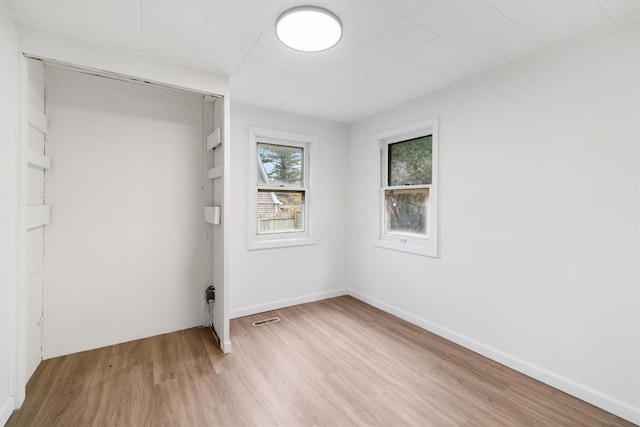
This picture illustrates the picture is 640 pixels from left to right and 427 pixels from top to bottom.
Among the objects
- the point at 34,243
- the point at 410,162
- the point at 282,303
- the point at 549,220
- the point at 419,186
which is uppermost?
the point at 410,162

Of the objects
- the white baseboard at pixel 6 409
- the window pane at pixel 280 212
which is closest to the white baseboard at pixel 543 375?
the window pane at pixel 280 212

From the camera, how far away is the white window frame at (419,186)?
9.92ft

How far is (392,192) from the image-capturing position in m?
3.66

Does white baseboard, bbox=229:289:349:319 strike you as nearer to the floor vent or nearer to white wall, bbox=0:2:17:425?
the floor vent

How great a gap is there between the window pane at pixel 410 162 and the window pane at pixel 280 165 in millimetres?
1216

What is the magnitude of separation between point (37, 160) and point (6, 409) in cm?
165

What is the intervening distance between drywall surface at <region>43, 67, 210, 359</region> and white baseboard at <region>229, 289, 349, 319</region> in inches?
18.6

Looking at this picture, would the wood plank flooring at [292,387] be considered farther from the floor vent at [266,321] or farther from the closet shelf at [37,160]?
the closet shelf at [37,160]

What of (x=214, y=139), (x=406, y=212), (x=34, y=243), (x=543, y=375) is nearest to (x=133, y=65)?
(x=214, y=139)

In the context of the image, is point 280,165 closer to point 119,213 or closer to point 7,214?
point 119,213

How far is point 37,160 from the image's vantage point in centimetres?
218

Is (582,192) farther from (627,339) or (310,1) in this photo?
(310,1)

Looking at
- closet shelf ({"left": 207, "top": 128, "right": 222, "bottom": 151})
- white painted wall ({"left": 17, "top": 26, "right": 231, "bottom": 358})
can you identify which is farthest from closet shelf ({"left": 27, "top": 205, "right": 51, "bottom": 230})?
closet shelf ({"left": 207, "top": 128, "right": 222, "bottom": 151})

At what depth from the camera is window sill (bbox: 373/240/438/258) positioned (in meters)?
3.06
